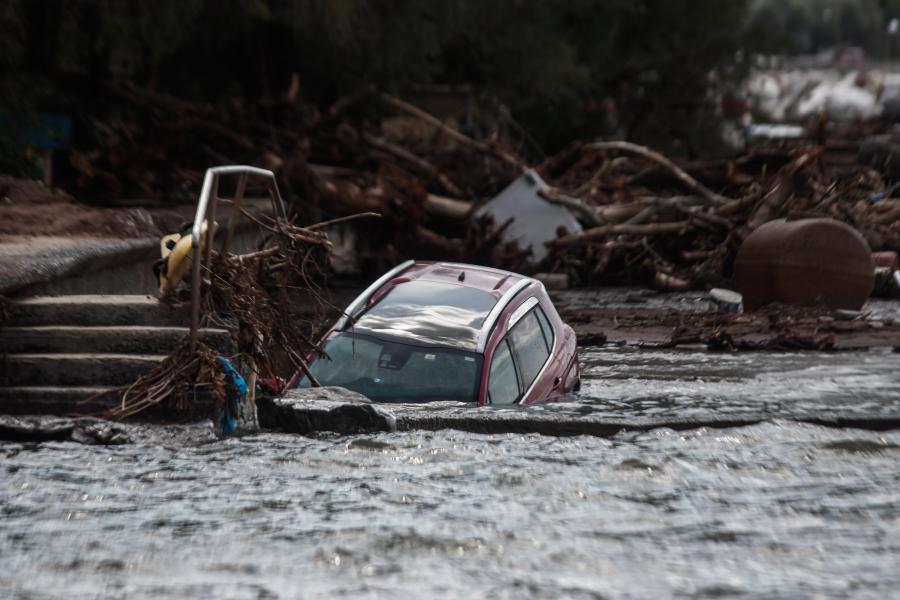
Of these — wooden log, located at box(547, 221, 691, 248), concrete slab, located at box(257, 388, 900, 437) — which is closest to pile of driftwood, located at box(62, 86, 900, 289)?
wooden log, located at box(547, 221, 691, 248)

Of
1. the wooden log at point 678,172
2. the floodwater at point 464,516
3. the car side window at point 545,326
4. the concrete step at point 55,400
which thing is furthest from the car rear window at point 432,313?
the wooden log at point 678,172

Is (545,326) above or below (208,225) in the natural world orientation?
below

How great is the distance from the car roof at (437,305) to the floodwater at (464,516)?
1.47m

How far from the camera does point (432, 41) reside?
31172 millimetres

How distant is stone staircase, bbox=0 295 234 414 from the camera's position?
9.54 metres

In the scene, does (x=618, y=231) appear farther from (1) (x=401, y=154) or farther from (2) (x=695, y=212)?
(1) (x=401, y=154)

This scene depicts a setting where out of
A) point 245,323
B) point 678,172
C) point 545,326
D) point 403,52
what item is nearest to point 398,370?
point 545,326

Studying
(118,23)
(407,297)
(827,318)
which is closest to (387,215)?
(118,23)

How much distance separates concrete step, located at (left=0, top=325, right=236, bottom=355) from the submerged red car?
4.62 ft

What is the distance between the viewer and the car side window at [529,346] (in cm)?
1146

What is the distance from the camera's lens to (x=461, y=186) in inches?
1071

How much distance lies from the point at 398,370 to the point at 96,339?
223 centimetres

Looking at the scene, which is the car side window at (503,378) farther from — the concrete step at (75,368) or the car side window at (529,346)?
the concrete step at (75,368)

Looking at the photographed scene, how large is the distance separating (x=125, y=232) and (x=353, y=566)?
1029 centimetres
